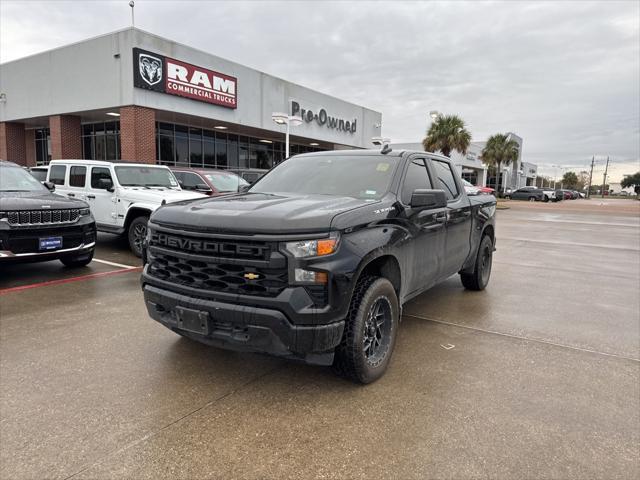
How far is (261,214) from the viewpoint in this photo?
3.10 meters

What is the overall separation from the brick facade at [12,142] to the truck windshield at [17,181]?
62.5 ft

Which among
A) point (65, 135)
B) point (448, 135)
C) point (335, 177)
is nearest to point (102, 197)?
point (335, 177)

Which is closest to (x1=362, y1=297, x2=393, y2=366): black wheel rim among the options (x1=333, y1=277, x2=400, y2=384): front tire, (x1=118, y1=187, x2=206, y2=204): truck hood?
(x1=333, y1=277, x2=400, y2=384): front tire

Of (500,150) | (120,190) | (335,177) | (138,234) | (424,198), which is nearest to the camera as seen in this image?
(424,198)

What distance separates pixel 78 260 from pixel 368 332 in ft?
18.6

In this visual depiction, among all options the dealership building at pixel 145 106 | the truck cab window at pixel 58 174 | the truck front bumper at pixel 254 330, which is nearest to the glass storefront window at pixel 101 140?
the dealership building at pixel 145 106

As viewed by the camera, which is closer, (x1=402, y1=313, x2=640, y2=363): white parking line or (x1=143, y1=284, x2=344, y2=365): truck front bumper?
(x1=143, y1=284, x2=344, y2=365): truck front bumper

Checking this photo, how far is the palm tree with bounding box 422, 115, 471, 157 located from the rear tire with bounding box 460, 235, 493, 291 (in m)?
31.1

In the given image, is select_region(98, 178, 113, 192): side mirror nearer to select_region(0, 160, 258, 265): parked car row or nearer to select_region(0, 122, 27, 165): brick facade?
select_region(0, 160, 258, 265): parked car row

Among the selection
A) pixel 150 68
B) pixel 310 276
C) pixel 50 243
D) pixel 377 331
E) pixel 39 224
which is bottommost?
pixel 377 331

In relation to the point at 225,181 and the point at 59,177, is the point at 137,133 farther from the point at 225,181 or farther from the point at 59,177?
the point at 59,177

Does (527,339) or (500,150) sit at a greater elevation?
(500,150)

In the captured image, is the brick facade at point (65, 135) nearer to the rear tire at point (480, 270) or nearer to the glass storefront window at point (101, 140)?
the glass storefront window at point (101, 140)

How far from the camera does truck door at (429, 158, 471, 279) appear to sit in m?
4.86
